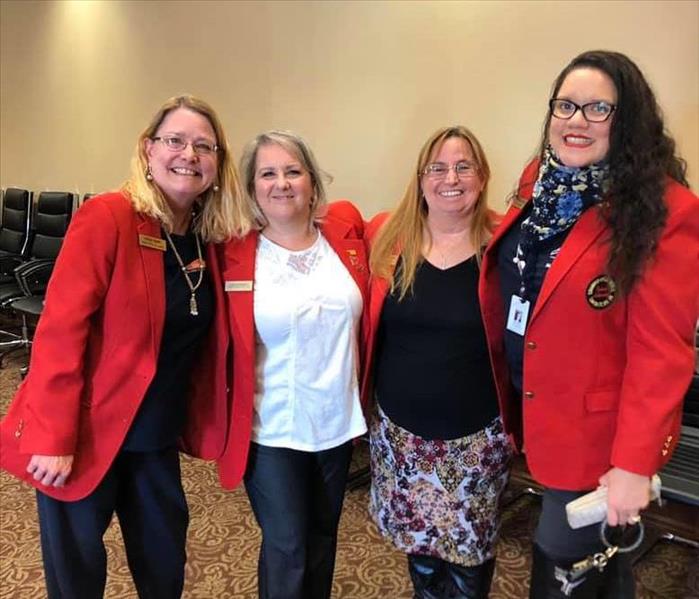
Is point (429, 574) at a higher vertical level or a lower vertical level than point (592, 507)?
lower

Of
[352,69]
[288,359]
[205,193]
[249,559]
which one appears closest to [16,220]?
[352,69]

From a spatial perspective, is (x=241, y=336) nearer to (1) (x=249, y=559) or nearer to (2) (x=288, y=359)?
(2) (x=288, y=359)

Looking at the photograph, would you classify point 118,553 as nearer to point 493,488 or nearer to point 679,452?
point 493,488

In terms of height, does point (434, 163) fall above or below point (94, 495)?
above

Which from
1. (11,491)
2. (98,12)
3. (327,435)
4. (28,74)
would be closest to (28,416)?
(327,435)

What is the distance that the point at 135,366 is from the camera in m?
1.51

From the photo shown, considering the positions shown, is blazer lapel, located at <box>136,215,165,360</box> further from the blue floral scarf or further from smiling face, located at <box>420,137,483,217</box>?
the blue floral scarf

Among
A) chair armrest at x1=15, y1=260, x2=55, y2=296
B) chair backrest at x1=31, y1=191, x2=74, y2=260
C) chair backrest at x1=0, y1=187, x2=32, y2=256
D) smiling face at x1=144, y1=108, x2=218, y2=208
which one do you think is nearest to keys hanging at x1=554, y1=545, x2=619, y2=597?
smiling face at x1=144, y1=108, x2=218, y2=208

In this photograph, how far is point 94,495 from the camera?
157 cm

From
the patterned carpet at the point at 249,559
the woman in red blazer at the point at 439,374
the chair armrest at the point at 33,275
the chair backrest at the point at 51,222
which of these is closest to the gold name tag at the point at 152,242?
the woman in red blazer at the point at 439,374

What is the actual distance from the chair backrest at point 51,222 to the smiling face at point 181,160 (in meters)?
3.78

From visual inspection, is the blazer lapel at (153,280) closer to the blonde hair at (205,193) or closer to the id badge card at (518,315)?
the blonde hair at (205,193)

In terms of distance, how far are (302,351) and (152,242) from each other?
47 centimetres

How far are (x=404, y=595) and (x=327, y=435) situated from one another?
2.96 ft
